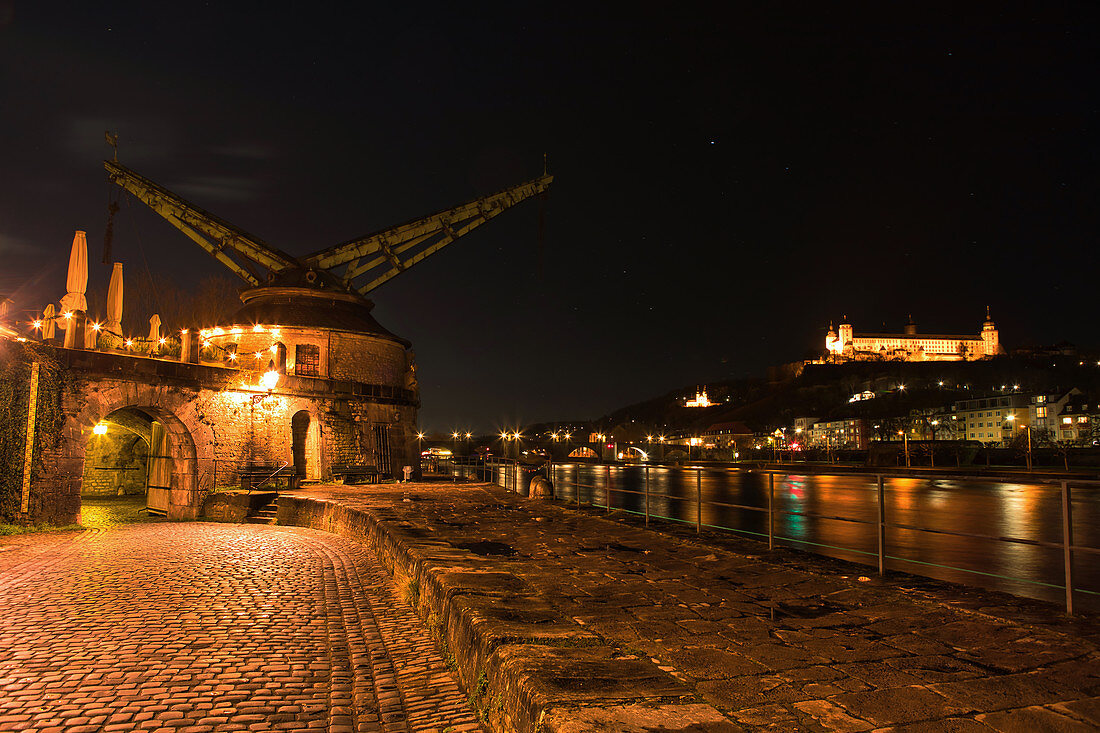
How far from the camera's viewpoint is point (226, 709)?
4.25 metres

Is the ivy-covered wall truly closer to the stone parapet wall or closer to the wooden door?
the wooden door

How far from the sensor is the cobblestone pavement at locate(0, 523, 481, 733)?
13.7 ft

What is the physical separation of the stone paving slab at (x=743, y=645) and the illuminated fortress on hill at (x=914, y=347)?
16599 cm

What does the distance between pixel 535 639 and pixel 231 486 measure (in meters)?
19.1

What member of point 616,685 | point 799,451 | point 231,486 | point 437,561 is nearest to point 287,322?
point 231,486

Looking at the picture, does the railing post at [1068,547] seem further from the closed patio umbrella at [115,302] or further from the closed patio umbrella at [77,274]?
the closed patio umbrella at [115,302]

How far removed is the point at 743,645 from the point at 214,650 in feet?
13.2

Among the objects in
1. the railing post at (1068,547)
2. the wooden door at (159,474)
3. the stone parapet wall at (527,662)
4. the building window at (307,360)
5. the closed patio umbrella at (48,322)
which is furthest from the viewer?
the building window at (307,360)

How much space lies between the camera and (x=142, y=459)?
82.9 ft

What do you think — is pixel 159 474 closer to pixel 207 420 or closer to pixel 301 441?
pixel 207 420

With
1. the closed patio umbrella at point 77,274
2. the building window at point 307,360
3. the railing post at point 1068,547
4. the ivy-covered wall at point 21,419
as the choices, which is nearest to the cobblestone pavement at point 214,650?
the railing post at point 1068,547

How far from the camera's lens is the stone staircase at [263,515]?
17.0 meters

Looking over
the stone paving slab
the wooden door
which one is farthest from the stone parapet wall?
the wooden door

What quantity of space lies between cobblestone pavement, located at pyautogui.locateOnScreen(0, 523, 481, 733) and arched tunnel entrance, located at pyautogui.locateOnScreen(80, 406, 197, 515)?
956 centimetres
